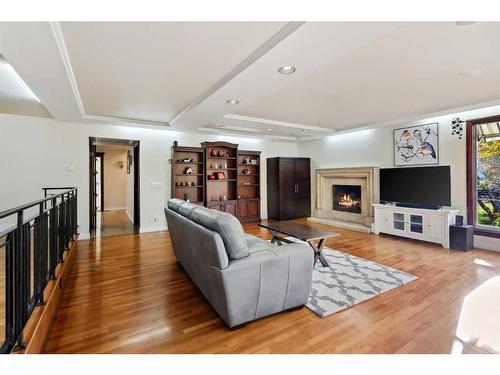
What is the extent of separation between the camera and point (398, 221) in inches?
195

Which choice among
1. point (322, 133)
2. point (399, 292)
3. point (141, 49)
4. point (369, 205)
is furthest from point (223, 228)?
point (322, 133)

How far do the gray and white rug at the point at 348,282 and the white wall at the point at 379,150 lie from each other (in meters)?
2.54

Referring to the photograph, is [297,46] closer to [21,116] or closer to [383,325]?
[383,325]

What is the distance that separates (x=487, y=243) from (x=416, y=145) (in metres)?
2.10

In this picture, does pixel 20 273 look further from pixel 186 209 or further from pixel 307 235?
pixel 307 235

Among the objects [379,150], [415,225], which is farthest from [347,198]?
[415,225]

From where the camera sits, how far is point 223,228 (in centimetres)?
199

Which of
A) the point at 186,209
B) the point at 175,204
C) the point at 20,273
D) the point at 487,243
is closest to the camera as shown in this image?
the point at 20,273

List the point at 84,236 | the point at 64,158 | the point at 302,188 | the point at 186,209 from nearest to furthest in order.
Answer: the point at 186,209 < the point at 64,158 < the point at 84,236 < the point at 302,188

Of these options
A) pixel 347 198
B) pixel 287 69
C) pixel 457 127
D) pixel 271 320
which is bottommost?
pixel 271 320

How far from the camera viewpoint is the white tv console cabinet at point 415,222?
4.25m

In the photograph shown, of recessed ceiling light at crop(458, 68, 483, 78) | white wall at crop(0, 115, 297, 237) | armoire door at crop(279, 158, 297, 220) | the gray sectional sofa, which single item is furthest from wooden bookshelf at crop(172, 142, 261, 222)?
recessed ceiling light at crop(458, 68, 483, 78)

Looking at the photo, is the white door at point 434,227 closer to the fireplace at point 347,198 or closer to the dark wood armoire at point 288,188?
the fireplace at point 347,198

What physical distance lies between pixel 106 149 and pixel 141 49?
8.03 metres
